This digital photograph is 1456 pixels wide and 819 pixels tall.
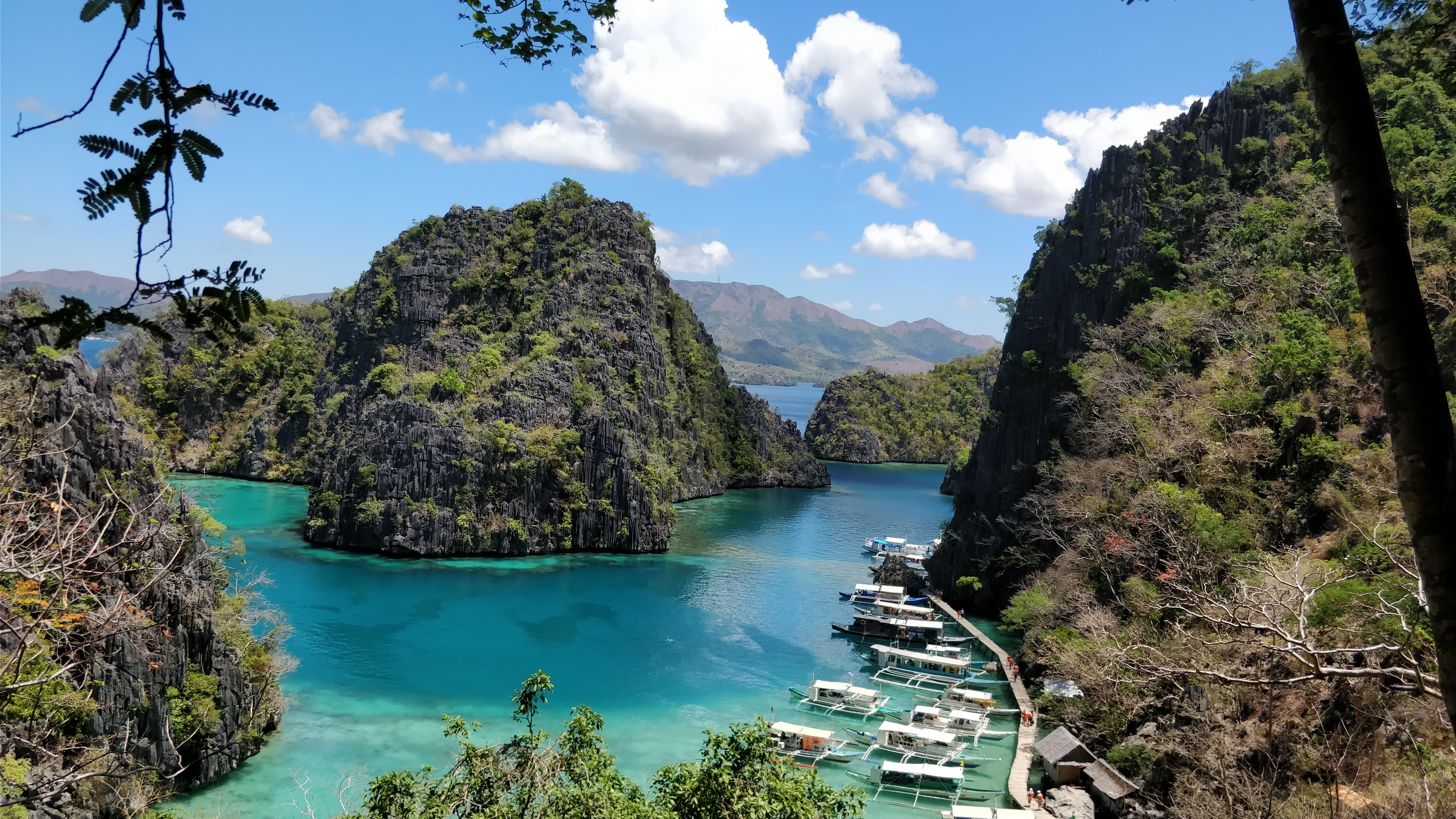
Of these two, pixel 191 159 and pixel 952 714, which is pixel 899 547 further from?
pixel 191 159

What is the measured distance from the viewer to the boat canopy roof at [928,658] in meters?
30.7

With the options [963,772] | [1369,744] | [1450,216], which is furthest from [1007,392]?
[1369,744]

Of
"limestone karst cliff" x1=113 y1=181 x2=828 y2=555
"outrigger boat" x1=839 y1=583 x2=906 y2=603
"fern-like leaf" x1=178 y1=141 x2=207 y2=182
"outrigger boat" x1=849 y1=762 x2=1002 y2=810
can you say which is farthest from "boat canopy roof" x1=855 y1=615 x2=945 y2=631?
"fern-like leaf" x1=178 y1=141 x2=207 y2=182

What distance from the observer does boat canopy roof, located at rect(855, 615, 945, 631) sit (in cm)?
3459

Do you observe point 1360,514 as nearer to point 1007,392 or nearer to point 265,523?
point 1007,392

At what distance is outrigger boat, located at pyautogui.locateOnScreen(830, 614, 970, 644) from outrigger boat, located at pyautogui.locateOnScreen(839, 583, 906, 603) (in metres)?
2.48

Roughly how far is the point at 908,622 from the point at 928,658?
368 centimetres

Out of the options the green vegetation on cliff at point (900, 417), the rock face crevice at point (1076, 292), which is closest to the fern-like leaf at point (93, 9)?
the rock face crevice at point (1076, 292)

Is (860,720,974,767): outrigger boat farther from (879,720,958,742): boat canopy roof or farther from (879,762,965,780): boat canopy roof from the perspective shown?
(879,762,965,780): boat canopy roof

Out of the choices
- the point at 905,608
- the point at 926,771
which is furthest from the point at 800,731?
the point at 905,608

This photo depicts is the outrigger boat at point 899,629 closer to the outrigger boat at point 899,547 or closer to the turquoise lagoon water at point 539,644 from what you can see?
the turquoise lagoon water at point 539,644

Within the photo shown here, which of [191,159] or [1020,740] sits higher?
[191,159]

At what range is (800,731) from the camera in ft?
79.2

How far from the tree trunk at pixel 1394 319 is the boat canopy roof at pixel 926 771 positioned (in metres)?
21.4
